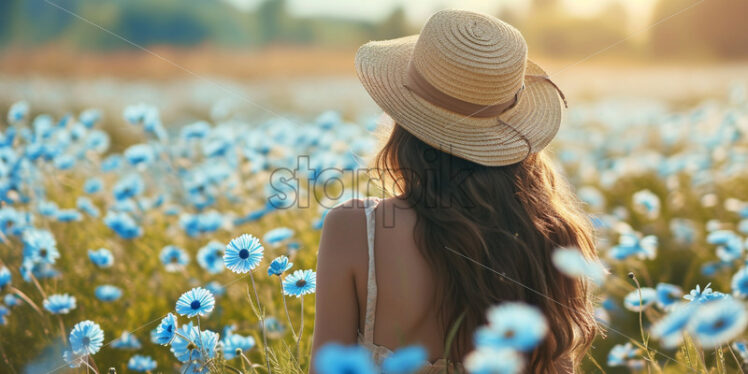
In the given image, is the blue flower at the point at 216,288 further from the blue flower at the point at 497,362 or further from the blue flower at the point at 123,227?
the blue flower at the point at 497,362

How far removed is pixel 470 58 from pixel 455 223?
40cm

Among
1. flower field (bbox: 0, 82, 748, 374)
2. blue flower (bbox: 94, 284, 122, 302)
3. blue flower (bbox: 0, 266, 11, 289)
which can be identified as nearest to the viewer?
flower field (bbox: 0, 82, 748, 374)

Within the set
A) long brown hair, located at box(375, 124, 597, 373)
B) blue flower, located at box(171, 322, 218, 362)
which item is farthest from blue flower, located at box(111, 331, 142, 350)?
long brown hair, located at box(375, 124, 597, 373)

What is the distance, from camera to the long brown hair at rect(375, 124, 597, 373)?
1.39m

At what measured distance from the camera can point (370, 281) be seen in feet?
4.55

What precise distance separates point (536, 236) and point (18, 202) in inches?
101

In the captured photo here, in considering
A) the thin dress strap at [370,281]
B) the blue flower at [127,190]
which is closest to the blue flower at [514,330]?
the thin dress strap at [370,281]

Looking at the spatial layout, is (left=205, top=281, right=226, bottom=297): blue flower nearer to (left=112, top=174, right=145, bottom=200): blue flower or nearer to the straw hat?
(left=112, top=174, right=145, bottom=200): blue flower

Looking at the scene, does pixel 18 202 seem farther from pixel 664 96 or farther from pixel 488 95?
pixel 664 96

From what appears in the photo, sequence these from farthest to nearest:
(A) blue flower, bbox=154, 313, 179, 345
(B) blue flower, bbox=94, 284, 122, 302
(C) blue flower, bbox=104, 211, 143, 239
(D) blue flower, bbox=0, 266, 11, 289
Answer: (C) blue flower, bbox=104, 211, 143, 239
(B) blue flower, bbox=94, 284, 122, 302
(D) blue flower, bbox=0, 266, 11, 289
(A) blue flower, bbox=154, 313, 179, 345

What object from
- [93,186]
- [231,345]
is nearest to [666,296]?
[231,345]

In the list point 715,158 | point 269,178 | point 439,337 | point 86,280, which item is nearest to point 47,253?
point 86,280

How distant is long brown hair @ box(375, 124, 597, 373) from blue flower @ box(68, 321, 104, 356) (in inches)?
31.3

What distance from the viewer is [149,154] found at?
3295 mm
